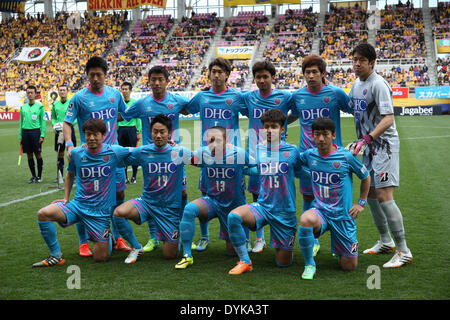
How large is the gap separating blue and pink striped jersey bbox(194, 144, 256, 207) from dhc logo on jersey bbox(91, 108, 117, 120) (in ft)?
4.42

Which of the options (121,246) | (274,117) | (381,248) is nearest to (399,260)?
(381,248)

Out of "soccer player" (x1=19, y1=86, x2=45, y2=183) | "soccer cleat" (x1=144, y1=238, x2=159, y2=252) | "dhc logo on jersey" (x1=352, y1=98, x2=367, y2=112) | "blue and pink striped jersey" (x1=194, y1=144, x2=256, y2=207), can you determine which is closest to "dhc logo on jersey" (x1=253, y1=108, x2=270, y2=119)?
"blue and pink striped jersey" (x1=194, y1=144, x2=256, y2=207)

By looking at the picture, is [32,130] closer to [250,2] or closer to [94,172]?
[94,172]

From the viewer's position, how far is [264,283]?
14.1ft

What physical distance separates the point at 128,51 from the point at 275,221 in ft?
133

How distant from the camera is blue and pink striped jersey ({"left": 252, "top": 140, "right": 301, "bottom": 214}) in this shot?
483 centimetres

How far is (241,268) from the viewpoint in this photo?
4.60 meters

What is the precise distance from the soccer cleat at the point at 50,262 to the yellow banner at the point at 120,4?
3927cm

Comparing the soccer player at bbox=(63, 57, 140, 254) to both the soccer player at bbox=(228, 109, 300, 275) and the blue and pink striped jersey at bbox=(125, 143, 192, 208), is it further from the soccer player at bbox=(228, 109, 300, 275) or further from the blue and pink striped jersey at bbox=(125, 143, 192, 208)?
the soccer player at bbox=(228, 109, 300, 275)

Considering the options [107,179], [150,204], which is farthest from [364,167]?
[107,179]

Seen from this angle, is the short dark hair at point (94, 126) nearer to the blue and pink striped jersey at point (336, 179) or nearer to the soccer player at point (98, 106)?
the soccer player at point (98, 106)

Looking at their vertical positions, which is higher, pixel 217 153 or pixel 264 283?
pixel 217 153

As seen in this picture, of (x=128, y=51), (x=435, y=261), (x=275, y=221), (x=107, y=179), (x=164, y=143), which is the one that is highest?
(x=128, y=51)

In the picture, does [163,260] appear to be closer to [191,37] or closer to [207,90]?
[207,90]
